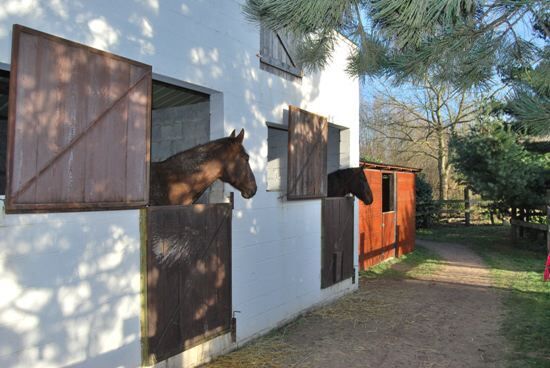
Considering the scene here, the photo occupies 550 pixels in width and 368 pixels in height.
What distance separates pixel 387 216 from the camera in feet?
39.1

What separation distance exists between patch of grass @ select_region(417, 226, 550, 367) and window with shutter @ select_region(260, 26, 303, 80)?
4.25 meters

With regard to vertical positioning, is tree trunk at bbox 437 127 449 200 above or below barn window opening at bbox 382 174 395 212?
above

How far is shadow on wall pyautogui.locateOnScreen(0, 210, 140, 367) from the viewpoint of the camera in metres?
2.88

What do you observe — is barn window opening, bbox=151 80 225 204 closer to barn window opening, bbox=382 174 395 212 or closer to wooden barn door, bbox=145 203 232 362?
wooden barn door, bbox=145 203 232 362

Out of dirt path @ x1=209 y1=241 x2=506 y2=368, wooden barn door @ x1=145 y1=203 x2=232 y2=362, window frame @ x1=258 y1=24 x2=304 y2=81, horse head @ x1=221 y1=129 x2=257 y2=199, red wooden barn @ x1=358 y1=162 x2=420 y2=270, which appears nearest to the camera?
wooden barn door @ x1=145 y1=203 x2=232 y2=362

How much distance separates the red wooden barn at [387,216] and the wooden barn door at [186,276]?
584cm

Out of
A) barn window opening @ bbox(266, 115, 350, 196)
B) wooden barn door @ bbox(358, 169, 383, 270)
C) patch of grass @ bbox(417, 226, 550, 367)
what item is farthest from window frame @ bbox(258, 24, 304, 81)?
wooden barn door @ bbox(358, 169, 383, 270)

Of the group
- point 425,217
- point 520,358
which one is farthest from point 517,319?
point 425,217

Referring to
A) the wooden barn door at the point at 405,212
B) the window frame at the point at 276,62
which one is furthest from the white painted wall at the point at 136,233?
the wooden barn door at the point at 405,212

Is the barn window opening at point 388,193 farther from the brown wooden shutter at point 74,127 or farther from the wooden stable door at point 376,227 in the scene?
the brown wooden shutter at point 74,127

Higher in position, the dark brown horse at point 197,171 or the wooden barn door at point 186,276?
the dark brown horse at point 197,171

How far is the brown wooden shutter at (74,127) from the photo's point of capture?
2.87 metres

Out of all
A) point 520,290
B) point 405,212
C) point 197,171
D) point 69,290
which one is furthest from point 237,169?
point 405,212

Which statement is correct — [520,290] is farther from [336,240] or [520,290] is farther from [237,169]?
[237,169]
